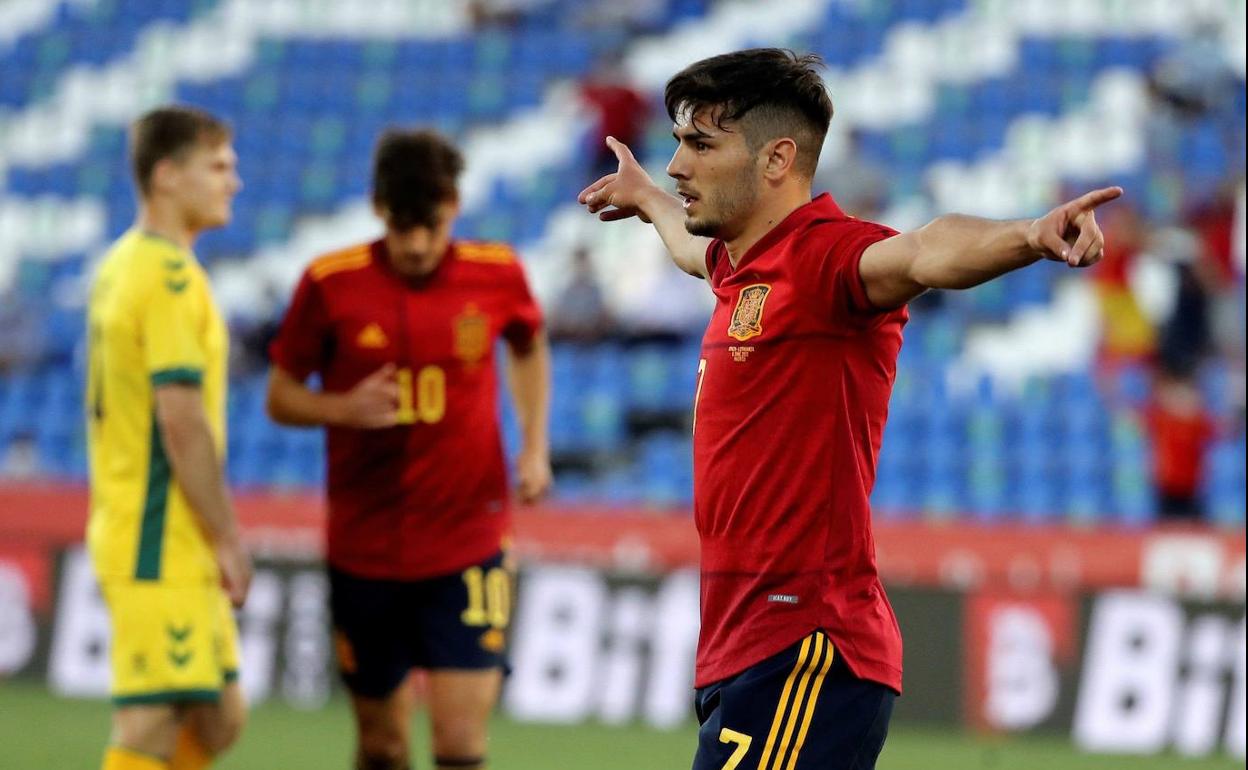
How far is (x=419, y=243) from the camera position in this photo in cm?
599

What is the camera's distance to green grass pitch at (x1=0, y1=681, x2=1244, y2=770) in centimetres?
833

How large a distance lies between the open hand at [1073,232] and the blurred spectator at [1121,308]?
374 inches

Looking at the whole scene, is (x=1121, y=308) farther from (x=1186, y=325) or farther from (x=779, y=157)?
(x=779, y=157)

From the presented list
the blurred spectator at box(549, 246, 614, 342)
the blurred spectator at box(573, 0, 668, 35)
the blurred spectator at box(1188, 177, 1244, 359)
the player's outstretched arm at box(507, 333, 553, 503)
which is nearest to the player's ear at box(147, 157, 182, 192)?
the player's outstretched arm at box(507, 333, 553, 503)

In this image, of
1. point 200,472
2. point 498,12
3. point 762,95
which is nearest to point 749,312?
point 762,95

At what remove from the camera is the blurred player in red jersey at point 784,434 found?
3.78 meters

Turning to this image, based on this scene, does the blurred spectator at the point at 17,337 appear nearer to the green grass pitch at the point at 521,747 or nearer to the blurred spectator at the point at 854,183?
the green grass pitch at the point at 521,747

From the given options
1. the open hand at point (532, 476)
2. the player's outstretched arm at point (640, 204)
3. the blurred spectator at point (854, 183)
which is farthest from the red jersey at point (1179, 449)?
the player's outstretched arm at point (640, 204)

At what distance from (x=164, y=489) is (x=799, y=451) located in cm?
221

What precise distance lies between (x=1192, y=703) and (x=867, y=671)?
5.98 meters

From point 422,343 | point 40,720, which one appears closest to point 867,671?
point 422,343

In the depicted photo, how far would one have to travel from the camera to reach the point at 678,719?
9.80 meters

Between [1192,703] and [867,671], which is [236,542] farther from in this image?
[1192,703]

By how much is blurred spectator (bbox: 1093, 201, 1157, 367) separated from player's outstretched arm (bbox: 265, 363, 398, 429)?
766cm
